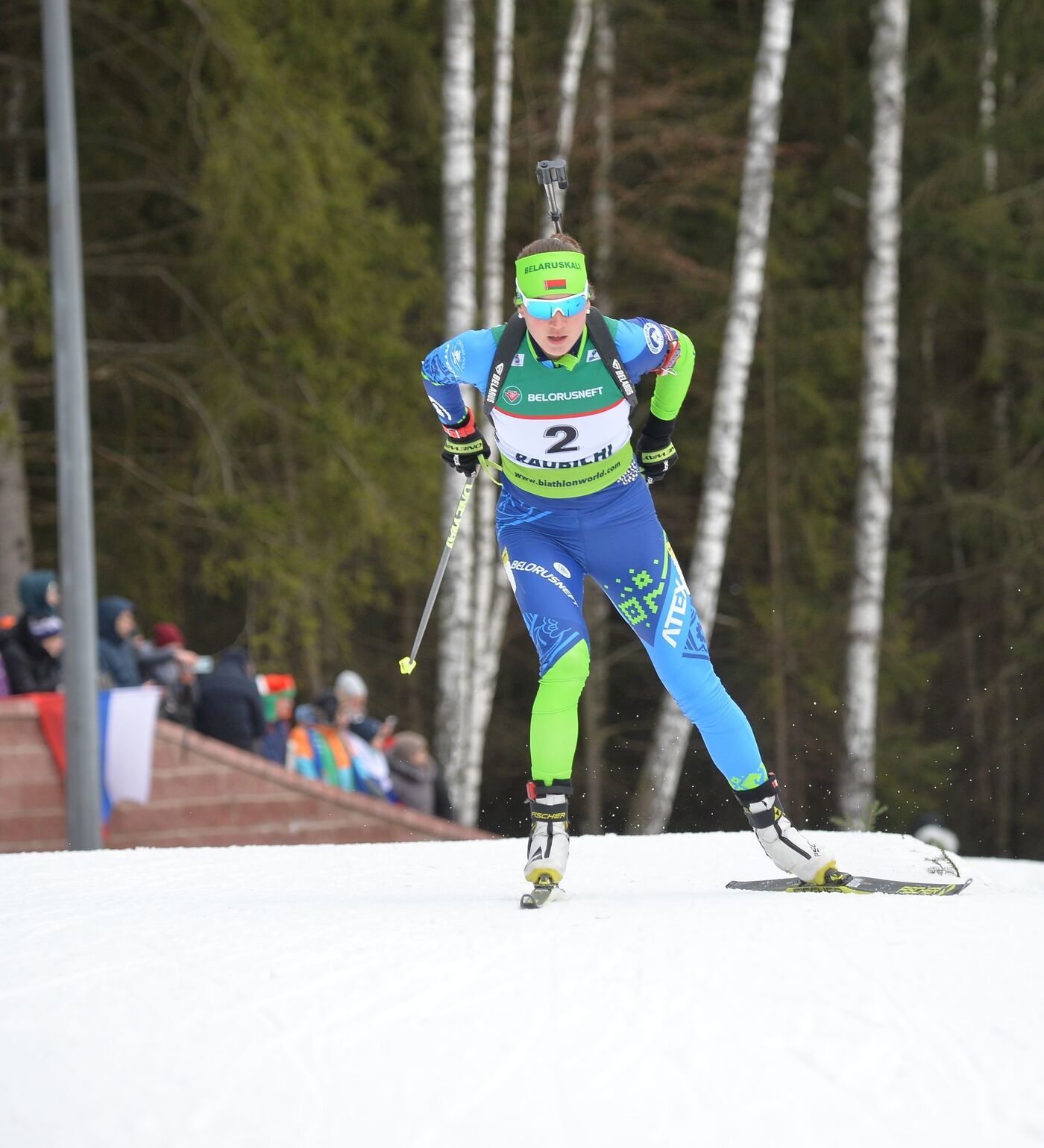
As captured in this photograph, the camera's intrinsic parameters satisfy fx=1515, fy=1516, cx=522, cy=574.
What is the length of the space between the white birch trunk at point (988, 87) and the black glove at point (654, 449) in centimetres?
1247

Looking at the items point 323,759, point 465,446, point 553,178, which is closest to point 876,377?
point 323,759

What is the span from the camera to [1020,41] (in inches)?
667

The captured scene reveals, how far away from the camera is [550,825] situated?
15.5ft

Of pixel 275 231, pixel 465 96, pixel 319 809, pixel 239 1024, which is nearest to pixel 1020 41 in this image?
pixel 465 96

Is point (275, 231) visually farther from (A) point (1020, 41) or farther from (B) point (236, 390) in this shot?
(A) point (1020, 41)

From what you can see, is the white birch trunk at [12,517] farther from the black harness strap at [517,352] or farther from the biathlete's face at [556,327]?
the biathlete's face at [556,327]

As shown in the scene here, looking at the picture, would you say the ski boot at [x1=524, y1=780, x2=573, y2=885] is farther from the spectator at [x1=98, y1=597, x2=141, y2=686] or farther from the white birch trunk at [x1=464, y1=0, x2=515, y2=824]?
the white birch trunk at [x1=464, y1=0, x2=515, y2=824]

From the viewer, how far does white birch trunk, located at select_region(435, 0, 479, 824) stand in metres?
11.9

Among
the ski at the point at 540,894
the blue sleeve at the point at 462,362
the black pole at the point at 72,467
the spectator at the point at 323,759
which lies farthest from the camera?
the spectator at the point at 323,759

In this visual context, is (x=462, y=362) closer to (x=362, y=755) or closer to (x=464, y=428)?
(x=464, y=428)

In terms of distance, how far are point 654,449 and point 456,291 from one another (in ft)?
23.2

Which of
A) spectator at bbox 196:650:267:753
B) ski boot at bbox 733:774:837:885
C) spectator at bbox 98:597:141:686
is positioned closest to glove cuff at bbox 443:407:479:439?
ski boot at bbox 733:774:837:885

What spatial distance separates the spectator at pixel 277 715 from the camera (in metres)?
10.0

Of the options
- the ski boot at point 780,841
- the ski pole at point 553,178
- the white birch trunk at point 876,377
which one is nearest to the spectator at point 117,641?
the ski pole at point 553,178
